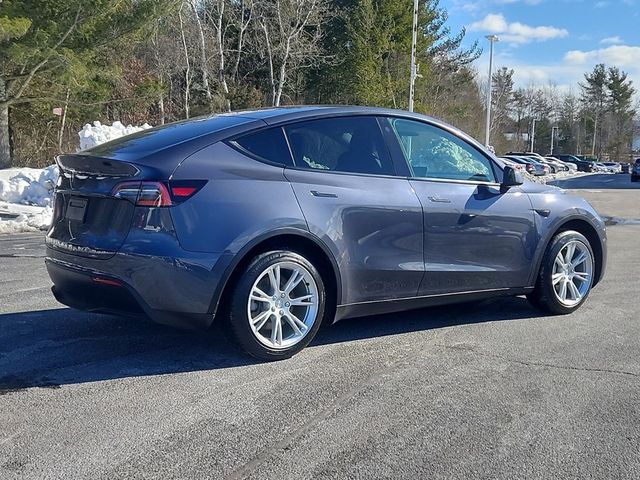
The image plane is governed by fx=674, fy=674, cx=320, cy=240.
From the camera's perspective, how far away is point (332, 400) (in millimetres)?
3789

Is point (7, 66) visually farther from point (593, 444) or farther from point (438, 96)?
point (438, 96)

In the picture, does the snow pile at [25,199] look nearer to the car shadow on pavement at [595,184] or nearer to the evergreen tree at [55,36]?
the evergreen tree at [55,36]

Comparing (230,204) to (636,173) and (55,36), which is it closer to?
(55,36)

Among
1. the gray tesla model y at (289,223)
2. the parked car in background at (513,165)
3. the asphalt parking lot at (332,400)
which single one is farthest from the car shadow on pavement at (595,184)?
the asphalt parking lot at (332,400)

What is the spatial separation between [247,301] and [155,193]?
0.86m

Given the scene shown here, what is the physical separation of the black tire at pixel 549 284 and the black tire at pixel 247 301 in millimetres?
2187

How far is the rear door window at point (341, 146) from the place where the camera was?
180 inches

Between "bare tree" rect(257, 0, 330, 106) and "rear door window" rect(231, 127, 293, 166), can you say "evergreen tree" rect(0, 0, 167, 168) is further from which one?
"bare tree" rect(257, 0, 330, 106)

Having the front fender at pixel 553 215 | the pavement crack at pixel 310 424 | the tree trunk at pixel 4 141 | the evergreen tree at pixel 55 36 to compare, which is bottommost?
the pavement crack at pixel 310 424

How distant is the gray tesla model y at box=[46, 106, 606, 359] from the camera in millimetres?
3980

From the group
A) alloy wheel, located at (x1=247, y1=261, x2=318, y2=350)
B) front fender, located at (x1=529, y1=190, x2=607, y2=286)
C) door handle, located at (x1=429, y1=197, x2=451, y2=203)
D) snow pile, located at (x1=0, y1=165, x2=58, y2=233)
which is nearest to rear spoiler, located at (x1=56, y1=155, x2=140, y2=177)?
alloy wheel, located at (x1=247, y1=261, x2=318, y2=350)

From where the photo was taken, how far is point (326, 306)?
15.2ft

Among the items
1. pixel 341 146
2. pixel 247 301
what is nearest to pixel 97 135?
pixel 341 146

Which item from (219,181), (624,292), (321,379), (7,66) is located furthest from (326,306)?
(7,66)
